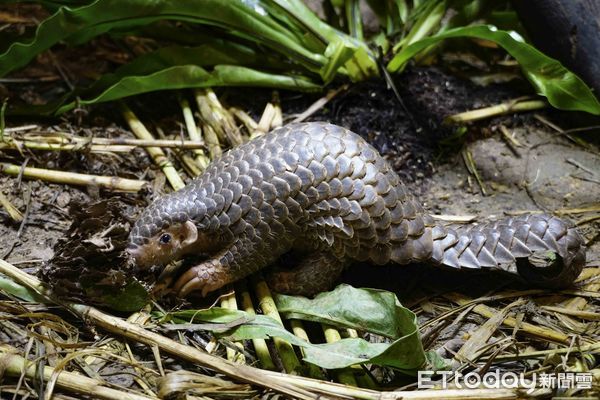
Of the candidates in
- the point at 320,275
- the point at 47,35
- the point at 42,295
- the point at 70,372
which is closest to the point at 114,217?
the point at 42,295

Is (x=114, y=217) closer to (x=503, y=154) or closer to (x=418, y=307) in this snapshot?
(x=418, y=307)

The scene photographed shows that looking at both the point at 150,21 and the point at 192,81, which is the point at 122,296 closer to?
the point at 192,81

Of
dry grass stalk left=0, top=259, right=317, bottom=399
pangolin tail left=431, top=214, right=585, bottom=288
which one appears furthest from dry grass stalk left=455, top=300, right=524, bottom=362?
dry grass stalk left=0, top=259, right=317, bottom=399

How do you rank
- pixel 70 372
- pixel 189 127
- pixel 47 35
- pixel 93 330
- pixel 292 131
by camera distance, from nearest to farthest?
1. pixel 70 372
2. pixel 93 330
3. pixel 292 131
4. pixel 47 35
5. pixel 189 127

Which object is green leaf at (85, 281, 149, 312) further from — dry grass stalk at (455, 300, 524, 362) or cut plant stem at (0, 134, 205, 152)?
dry grass stalk at (455, 300, 524, 362)

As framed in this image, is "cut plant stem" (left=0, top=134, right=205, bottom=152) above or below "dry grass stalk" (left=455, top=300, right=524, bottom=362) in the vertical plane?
above

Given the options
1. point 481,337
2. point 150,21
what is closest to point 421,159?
point 481,337
